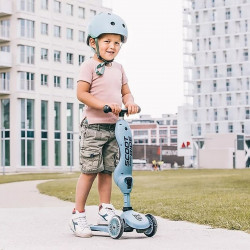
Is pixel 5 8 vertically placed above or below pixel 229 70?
above

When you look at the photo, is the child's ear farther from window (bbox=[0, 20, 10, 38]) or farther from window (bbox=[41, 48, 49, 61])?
window (bbox=[41, 48, 49, 61])

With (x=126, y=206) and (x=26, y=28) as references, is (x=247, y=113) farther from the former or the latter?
(x=126, y=206)

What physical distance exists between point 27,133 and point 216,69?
57351 millimetres

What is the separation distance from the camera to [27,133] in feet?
195

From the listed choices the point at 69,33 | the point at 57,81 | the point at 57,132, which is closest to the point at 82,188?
the point at 57,132

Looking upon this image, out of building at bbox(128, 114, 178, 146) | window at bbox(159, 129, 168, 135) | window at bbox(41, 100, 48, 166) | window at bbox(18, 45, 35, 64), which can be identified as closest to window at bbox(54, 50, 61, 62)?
window at bbox(18, 45, 35, 64)

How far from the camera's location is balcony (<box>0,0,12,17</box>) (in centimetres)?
5825

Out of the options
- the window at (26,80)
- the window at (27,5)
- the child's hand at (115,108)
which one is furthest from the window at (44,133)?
the child's hand at (115,108)

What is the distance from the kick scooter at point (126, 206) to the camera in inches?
215

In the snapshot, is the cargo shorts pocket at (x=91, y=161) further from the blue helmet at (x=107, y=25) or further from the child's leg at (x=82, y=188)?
the blue helmet at (x=107, y=25)

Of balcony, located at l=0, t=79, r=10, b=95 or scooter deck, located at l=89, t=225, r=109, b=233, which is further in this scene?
balcony, located at l=0, t=79, r=10, b=95

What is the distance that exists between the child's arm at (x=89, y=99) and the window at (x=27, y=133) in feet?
175

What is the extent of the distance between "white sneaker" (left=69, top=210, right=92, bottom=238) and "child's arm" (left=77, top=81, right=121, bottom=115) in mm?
992

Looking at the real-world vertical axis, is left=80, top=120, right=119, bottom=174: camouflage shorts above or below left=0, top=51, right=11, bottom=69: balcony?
below
